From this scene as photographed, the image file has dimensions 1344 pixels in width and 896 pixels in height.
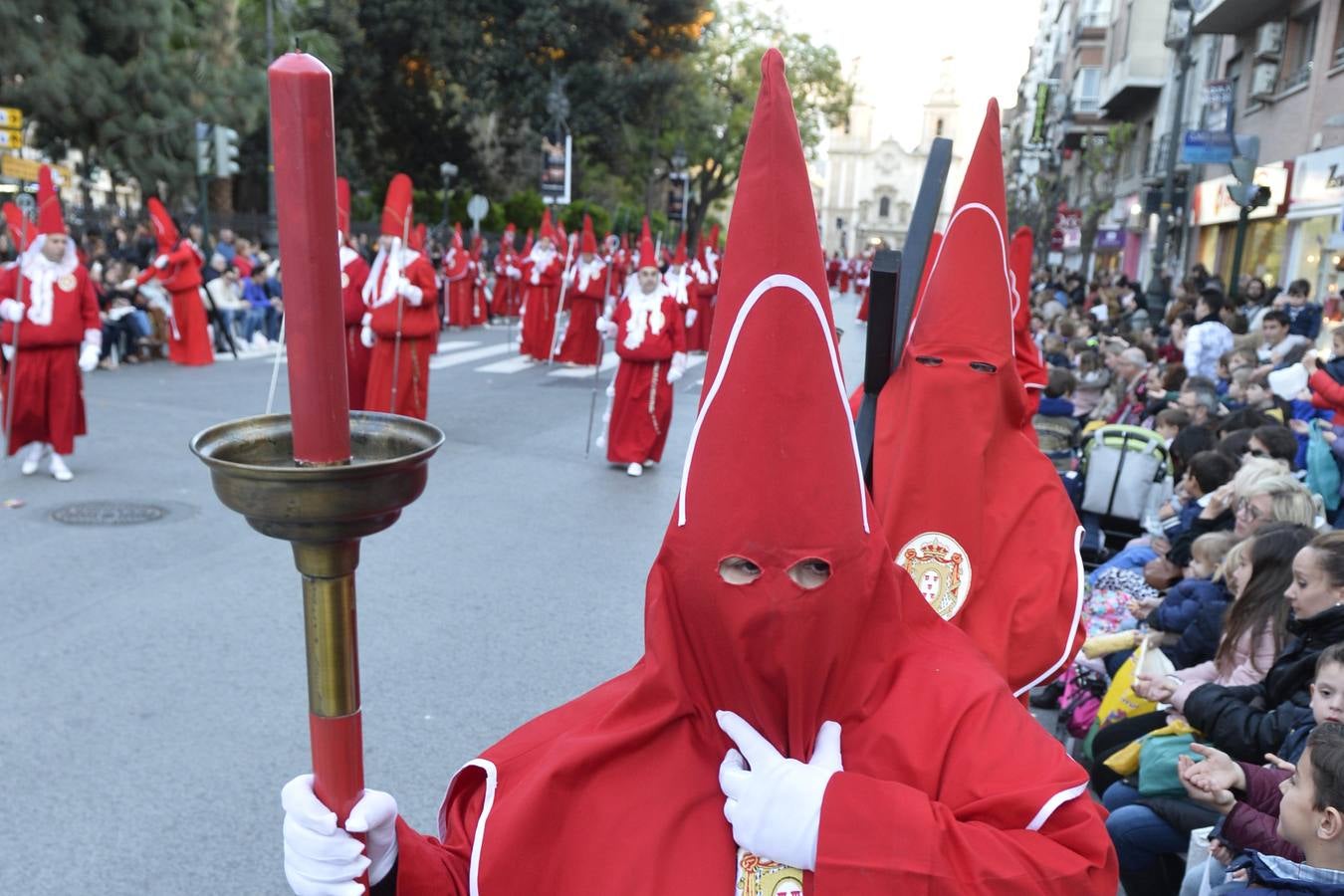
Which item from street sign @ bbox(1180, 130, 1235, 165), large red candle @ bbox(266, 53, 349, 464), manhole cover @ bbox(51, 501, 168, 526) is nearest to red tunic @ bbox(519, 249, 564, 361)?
street sign @ bbox(1180, 130, 1235, 165)

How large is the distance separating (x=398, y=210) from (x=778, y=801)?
907 centimetres

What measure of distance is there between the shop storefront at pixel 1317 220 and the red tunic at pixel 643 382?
359 inches

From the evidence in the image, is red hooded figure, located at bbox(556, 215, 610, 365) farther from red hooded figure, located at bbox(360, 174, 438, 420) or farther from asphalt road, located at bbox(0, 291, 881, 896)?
asphalt road, located at bbox(0, 291, 881, 896)

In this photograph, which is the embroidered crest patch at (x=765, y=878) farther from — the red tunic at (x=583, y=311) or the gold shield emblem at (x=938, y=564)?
the red tunic at (x=583, y=311)

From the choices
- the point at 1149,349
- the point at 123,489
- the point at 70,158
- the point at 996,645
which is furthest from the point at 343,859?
the point at 70,158


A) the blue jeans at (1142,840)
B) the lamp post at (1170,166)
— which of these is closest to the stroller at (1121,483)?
Result: the blue jeans at (1142,840)

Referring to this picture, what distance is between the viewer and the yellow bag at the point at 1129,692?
410cm

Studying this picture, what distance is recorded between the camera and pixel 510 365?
17.1 metres

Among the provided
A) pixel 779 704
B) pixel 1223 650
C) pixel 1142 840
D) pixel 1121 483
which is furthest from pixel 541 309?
pixel 779 704

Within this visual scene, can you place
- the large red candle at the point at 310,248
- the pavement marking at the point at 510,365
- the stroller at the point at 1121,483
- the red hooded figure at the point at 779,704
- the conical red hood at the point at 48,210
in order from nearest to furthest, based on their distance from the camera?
the large red candle at the point at 310,248 < the red hooded figure at the point at 779,704 < the stroller at the point at 1121,483 < the conical red hood at the point at 48,210 < the pavement marking at the point at 510,365

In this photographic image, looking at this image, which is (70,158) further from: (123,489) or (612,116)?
(123,489)

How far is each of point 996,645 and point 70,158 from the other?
36.8m

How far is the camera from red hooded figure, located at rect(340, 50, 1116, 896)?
1.70m

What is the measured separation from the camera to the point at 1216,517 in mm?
4926
